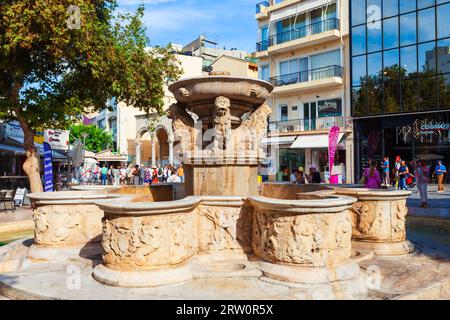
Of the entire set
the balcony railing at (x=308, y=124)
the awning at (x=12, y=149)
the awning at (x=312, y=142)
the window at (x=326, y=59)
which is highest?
the window at (x=326, y=59)

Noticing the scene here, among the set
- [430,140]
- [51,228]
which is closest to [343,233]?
[51,228]

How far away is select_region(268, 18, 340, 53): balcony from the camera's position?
26.5m

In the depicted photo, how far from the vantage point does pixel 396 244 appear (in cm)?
582

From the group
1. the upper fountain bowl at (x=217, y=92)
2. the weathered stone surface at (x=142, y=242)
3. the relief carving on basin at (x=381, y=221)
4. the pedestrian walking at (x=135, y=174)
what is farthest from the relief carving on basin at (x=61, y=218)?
the pedestrian walking at (x=135, y=174)

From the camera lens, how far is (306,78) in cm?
2822

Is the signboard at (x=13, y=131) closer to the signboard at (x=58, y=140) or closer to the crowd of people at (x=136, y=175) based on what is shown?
the signboard at (x=58, y=140)

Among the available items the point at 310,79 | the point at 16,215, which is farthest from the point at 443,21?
the point at 16,215

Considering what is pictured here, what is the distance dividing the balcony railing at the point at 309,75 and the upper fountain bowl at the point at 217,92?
2145 cm

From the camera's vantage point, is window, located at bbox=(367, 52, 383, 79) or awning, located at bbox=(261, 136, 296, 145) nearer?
window, located at bbox=(367, 52, 383, 79)

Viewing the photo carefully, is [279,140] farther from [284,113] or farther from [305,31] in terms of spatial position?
[305,31]

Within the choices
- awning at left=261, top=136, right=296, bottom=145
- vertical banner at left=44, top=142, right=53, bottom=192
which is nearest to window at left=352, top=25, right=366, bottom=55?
awning at left=261, top=136, right=296, bottom=145

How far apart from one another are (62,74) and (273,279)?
11.0 meters

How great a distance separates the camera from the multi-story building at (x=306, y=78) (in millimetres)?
26266

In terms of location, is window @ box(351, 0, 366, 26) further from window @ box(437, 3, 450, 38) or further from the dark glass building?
window @ box(437, 3, 450, 38)
